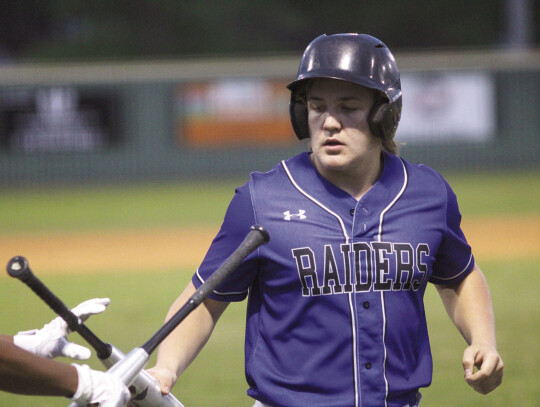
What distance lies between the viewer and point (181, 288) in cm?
985

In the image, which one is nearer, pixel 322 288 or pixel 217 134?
pixel 322 288

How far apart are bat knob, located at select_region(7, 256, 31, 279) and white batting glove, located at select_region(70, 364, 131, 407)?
32cm

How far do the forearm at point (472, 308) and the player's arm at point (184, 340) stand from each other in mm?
847

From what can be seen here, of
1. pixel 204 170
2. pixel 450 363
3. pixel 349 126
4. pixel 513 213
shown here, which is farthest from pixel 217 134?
pixel 349 126

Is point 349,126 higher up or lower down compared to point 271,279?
A: higher up

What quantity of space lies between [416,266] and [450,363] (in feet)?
13.0

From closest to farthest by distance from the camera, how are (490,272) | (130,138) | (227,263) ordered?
1. (227,263)
2. (490,272)
3. (130,138)

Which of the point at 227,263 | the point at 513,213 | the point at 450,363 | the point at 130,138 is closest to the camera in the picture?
the point at 227,263

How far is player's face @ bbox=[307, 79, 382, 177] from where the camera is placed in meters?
2.93

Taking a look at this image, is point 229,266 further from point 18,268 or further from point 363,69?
point 363,69

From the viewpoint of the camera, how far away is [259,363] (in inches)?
114

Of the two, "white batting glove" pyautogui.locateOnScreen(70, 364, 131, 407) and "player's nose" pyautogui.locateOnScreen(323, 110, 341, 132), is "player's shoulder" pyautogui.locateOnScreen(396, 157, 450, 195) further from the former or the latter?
"white batting glove" pyautogui.locateOnScreen(70, 364, 131, 407)

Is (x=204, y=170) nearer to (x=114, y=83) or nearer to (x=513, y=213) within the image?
(x=114, y=83)

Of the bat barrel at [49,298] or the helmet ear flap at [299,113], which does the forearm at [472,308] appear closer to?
the helmet ear flap at [299,113]
